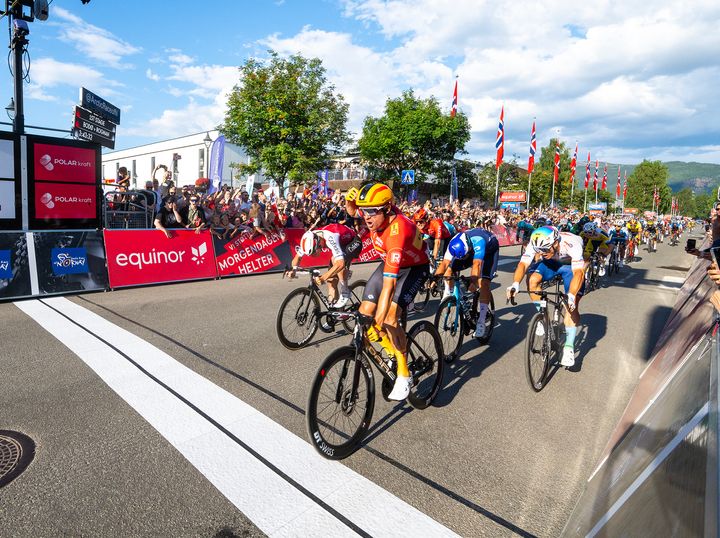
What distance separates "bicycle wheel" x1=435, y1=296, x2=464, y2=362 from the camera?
235 inches

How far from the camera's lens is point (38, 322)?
22.5 ft

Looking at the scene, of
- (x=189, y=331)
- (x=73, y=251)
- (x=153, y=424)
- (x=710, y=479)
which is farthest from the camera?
(x=73, y=251)

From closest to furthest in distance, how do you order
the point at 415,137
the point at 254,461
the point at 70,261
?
the point at 254,461 → the point at 70,261 → the point at 415,137

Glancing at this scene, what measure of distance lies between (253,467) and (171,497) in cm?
55

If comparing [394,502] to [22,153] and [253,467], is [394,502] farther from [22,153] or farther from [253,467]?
[22,153]

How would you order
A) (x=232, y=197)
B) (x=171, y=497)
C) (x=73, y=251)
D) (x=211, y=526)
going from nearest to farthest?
(x=211, y=526), (x=171, y=497), (x=73, y=251), (x=232, y=197)

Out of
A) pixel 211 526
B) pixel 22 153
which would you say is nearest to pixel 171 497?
pixel 211 526

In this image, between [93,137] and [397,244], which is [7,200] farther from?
[397,244]

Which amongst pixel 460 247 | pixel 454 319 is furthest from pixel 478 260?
pixel 454 319

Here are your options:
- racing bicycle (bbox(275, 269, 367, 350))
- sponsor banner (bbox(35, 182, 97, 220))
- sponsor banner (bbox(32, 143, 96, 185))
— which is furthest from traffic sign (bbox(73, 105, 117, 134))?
racing bicycle (bbox(275, 269, 367, 350))

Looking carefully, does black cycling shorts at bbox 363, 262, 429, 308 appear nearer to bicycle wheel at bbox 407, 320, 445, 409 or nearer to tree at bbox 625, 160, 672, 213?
bicycle wheel at bbox 407, 320, 445, 409

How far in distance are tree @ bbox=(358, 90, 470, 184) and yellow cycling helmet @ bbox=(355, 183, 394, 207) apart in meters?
45.7

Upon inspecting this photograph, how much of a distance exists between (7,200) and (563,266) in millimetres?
10459

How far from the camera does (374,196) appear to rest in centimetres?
386
